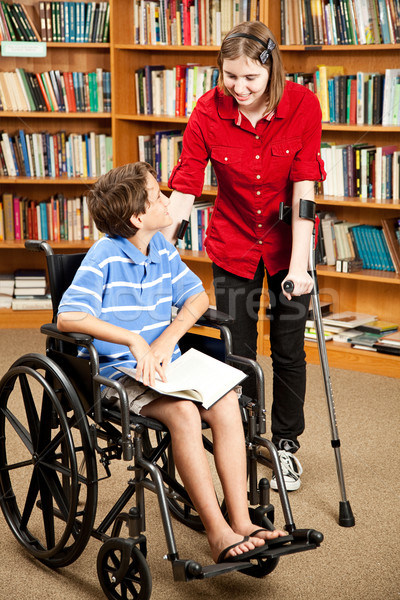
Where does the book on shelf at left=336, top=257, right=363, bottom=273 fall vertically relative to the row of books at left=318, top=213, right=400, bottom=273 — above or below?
below

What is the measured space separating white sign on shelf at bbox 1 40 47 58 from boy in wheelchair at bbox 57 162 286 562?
2.20 meters

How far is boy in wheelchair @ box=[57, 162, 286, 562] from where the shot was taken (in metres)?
1.59

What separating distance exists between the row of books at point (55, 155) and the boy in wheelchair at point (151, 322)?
2180 mm

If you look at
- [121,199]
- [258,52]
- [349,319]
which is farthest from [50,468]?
[349,319]

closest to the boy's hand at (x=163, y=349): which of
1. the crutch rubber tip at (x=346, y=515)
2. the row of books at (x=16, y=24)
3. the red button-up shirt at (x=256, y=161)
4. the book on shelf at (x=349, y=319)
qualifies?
the red button-up shirt at (x=256, y=161)

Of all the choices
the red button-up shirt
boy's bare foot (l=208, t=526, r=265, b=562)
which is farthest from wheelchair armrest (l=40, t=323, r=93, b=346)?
the red button-up shirt

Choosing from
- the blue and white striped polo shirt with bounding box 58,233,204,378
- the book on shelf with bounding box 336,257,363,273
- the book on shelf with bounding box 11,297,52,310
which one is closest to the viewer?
the blue and white striped polo shirt with bounding box 58,233,204,378

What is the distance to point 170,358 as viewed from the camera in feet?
5.85

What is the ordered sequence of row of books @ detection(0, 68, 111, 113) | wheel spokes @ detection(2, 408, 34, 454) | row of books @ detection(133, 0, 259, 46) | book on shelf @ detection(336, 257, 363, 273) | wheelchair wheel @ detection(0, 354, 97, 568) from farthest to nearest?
1. row of books @ detection(0, 68, 111, 113)
2. row of books @ detection(133, 0, 259, 46)
3. book on shelf @ detection(336, 257, 363, 273)
4. wheel spokes @ detection(2, 408, 34, 454)
5. wheelchair wheel @ detection(0, 354, 97, 568)

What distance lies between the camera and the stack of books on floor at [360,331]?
3.38 m

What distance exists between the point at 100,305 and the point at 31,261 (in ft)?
8.59

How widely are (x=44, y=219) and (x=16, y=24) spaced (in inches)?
40.1

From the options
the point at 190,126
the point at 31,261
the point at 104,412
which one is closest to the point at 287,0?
the point at 190,126

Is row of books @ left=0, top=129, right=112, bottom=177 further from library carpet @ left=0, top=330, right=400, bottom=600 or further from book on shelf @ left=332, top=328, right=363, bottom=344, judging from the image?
library carpet @ left=0, top=330, right=400, bottom=600
